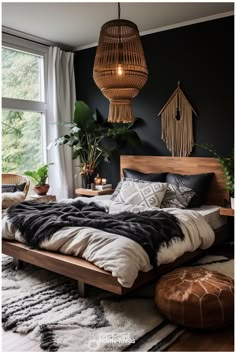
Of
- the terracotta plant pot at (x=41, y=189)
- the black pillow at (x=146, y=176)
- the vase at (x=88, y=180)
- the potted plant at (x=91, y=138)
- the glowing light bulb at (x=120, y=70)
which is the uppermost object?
the glowing light bulb at (x=120, y=70)

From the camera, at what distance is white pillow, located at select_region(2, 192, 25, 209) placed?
4137 mm

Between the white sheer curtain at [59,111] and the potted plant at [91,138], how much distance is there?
0.21 metres

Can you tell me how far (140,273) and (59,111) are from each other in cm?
342

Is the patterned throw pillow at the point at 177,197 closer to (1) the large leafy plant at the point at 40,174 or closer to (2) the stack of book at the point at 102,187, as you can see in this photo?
(2) the stack of book at the point at 102,187

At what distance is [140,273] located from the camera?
2.61 m

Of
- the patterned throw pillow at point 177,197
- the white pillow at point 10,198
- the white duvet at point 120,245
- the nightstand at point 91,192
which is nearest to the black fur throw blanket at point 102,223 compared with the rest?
the white duvet at point 120,245

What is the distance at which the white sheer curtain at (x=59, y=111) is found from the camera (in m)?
5.27

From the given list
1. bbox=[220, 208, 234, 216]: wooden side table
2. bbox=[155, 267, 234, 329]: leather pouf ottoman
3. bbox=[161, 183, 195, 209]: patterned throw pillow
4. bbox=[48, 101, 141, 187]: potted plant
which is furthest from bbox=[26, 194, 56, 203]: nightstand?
bbox=[155, 267, 234, 329]: leather pouf ottoman

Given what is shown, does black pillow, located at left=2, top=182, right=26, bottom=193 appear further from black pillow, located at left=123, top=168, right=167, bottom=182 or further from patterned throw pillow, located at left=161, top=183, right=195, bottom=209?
patterned throw pillow, located at left=161, top=183, right=195, bottom=209

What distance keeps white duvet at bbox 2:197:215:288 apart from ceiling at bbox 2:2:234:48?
227 cm

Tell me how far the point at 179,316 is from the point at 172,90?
10.3ft

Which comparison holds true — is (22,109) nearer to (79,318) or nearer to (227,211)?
(227,211)

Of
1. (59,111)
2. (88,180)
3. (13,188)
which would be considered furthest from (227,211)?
(59,111)

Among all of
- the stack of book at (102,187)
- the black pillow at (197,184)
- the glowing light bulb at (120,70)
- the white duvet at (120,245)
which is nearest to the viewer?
the white duvet at (120,245)
